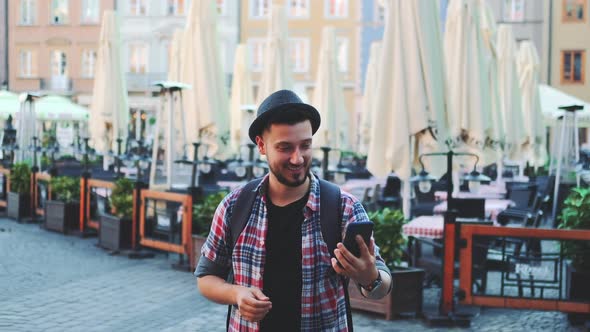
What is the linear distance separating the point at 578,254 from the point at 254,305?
17.1 feet

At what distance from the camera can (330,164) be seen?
64.6 ft

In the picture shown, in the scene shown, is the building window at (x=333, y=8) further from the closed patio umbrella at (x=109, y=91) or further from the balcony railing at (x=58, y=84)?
the closed patio umbrella at (x=109, y=91)

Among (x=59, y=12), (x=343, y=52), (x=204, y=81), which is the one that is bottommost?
(x=204, y=81)

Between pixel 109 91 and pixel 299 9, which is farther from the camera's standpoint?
pixel 299 9

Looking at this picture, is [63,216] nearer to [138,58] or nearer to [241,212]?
[241,212]

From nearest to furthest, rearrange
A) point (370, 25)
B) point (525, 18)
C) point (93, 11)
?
1. point (525, 18)
2. point (370, 25)
3. point (93, 11)

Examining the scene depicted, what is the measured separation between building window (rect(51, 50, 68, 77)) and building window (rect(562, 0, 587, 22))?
86.5 feet

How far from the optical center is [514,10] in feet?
132

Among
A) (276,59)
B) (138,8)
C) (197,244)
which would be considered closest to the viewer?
(197,244)

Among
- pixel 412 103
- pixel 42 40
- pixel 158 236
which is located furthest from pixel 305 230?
pixel 42 40

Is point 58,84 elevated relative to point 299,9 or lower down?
lower down

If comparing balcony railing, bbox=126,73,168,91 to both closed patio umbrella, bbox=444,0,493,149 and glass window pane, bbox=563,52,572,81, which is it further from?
closed patio umbrella, bbox=444,0,493,149

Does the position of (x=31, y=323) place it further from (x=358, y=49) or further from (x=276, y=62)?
(x=358, y=49)

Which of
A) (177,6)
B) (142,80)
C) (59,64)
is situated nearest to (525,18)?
(177,6)
